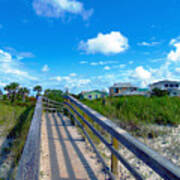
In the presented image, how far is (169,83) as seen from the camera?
45281mm

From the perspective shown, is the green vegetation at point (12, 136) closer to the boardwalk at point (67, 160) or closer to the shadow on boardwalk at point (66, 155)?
the boardwalk at point (67, 160)

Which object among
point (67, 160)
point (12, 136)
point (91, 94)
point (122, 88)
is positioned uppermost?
point (122, 88)

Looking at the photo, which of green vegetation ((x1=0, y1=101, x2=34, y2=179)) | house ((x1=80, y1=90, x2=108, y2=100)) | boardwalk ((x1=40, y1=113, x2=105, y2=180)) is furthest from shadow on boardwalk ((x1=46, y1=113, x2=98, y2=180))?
house ((x1=80, y1=90, x2=108, y2=100))

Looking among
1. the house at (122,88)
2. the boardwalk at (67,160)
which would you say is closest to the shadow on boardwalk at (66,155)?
the boardwalk at (67,160)

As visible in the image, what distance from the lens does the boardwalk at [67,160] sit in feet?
8.66

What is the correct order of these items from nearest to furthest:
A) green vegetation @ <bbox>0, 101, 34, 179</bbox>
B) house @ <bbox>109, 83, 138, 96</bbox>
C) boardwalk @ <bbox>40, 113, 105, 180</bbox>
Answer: boardwalk @ <bbox>40, 113, 105, 180</bbox> < green vegetation @ <bbox>0, 101, 34, 179</bbox> < house @ <bbox>109, 83, 138, 96</bbox>

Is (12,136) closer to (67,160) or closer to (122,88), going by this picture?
(67,160)

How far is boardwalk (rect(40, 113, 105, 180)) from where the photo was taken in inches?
104

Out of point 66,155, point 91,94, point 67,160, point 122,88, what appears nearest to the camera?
point 67,160

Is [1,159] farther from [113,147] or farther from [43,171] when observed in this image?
[113,147]

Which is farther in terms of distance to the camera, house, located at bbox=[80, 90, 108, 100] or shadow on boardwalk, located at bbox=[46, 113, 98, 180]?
house, located at bbox=[80, 90, 108, 100]

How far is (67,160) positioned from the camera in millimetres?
3105

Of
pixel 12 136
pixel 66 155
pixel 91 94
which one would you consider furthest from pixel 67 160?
pixel 91 94

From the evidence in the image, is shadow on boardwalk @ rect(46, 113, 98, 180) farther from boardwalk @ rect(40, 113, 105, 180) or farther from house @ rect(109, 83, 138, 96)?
house @ rect(109, 83, 138, 96)
